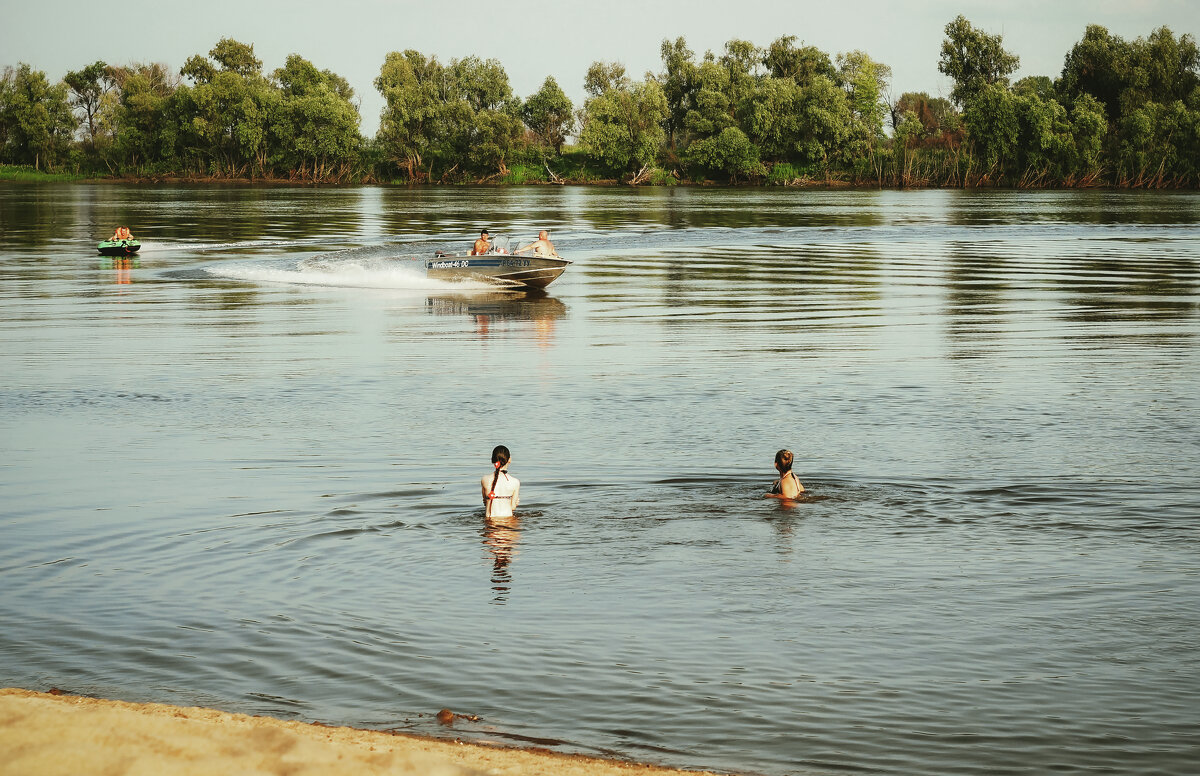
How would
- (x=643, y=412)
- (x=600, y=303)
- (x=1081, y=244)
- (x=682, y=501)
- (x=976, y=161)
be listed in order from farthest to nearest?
(x=976, y=161) → (x=1081, y=244) → (x=600, y=303) → (x=643, y=412) → (x=682, y=501)

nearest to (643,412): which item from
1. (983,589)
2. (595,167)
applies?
(983,589)

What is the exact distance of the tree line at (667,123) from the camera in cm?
12962

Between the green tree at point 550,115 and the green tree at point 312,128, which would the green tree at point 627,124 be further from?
the green tree at point 312,128

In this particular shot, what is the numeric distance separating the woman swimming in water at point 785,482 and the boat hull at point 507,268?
2232cm

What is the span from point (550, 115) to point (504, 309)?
12587 cm

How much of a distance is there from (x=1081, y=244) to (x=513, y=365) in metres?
40.3

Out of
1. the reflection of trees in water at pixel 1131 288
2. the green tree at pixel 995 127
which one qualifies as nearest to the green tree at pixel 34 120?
the green tree at pixel 995 127

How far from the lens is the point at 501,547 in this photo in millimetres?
11828

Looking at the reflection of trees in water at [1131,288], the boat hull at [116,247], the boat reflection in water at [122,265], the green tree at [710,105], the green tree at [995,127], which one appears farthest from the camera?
the green tree at [710,105]

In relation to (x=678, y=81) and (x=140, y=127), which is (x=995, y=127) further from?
(x=140, y=127)

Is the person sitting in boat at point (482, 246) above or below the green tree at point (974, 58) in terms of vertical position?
below

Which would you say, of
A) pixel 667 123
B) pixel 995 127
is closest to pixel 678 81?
pixel 667 123

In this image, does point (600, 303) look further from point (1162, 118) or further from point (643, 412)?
point (1162, 118)

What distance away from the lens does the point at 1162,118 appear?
408 feet
